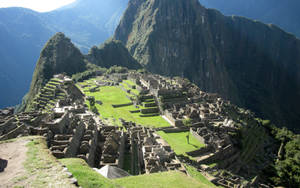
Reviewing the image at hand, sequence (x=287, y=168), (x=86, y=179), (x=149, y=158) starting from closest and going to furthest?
(x=86, y=179), (x=149, y=158), (x=287, y=168)

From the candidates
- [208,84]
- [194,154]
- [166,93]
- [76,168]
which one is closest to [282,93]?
[208,84]

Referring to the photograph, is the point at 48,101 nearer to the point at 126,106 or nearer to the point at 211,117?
the point at 126,106

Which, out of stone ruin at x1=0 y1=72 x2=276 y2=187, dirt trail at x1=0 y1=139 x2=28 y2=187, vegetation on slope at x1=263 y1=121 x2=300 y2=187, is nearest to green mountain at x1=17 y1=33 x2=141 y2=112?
stone ruin at x1=0 y1=72 x2=276 y2=187

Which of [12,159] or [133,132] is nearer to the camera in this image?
[12,159]

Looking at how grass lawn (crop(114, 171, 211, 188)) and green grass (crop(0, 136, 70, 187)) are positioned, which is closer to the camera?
green grass (crop(0, 136, 70, 187))

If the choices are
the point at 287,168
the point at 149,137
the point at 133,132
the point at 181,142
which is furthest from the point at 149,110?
the point at 287,168

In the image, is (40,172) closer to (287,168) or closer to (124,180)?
(124,180)

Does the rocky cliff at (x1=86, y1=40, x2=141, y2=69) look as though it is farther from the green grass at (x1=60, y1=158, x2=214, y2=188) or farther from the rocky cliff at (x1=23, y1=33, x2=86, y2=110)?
the green grass at (x1=60, y1=158, x2=214, y2=188)

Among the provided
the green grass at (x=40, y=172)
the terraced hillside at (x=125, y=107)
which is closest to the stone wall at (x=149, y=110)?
the terraced hillside at (x=125, y=107)
